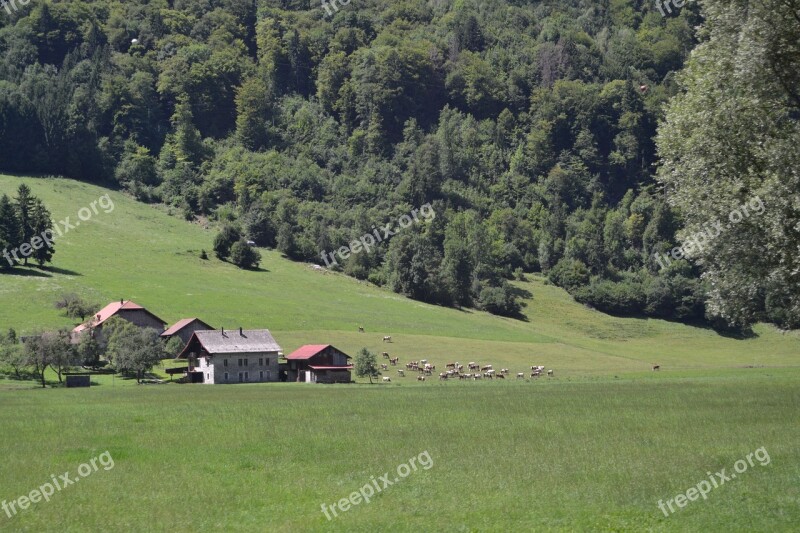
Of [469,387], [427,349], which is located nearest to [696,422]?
[469,387]

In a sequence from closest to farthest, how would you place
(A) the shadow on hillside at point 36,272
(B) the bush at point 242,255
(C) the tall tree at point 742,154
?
(C) the tall tree at point 742,154 → (A) the shadow on hillside at point 36,272 → (B) the bush at point 242,255

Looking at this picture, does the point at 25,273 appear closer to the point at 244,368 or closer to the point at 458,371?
the point at 244,368

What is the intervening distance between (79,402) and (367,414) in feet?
68.6

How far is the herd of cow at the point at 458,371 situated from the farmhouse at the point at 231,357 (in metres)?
12.3

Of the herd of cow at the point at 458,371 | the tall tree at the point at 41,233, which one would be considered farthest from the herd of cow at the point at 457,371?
the tall tree at the point at 41,233

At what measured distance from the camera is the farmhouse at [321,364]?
106m

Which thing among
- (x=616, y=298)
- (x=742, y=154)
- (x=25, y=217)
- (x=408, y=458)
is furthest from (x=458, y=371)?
(x=616, y=298)

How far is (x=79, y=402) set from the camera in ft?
221

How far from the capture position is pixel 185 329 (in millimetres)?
117812

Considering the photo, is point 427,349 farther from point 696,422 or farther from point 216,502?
point 216,502

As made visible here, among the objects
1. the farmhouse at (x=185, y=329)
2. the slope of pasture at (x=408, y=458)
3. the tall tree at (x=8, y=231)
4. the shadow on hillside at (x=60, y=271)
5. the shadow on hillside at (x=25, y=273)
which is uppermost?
the tall tree at (x=8, y=231)

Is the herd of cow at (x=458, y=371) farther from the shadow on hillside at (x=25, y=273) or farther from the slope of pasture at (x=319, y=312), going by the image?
the shadow on hillside at (x=25, y=273)

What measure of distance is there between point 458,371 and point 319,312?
4218 cm

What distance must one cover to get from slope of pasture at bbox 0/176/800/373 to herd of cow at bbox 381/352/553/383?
4.41m
